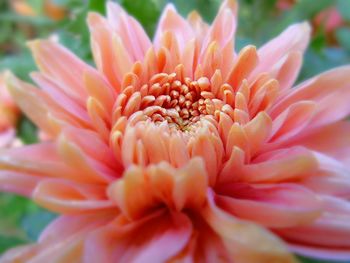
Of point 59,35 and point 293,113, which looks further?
point 59,35

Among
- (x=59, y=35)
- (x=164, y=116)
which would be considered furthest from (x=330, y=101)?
(x=59, y=35)

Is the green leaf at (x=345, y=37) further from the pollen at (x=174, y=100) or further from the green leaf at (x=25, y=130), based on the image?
the green leaf at (x=25, y=130)

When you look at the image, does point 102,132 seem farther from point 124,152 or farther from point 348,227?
point 348,227

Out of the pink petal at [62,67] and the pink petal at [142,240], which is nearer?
the pink petal at [142,240]

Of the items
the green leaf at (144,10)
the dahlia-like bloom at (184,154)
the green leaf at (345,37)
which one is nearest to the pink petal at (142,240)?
the dahlia-like bloom at (184,154)

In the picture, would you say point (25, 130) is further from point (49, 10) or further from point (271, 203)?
point (271, 203)

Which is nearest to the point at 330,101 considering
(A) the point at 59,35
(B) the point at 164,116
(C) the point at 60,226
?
(B) the point at 164,116

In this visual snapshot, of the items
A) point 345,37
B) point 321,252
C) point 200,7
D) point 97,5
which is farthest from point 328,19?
point 321,252
